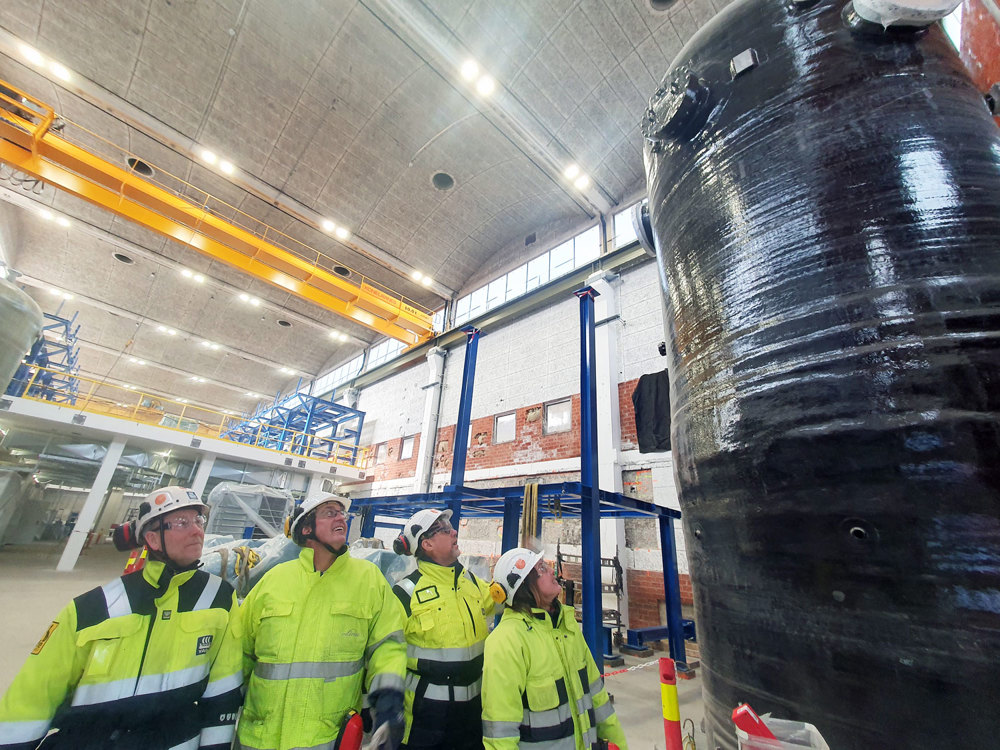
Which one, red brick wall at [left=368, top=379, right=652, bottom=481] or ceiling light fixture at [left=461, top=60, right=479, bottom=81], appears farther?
red brick wall at [left=368, top=379, right=652, bottom=481]

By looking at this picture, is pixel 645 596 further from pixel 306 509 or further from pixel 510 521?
pixel 306 509

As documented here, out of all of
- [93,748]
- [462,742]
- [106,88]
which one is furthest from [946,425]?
[106,88]

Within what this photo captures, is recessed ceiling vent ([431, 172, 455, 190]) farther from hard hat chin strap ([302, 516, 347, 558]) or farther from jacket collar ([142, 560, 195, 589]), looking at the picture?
jacket collar ([142, 560, 195, 589])

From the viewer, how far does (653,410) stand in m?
3.81

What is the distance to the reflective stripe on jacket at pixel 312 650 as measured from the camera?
161 centimetres

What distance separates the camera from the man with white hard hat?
1990mm

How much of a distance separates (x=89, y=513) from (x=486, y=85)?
12.9 m

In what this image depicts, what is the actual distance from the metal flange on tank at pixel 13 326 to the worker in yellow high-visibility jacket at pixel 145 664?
610 cm

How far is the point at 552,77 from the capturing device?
26.2 ft

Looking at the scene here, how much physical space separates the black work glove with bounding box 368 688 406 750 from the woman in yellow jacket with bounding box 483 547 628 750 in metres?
0.38

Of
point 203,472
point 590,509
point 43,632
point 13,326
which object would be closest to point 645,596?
point 590,509

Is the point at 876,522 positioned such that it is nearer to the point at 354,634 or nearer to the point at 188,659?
the point at 354,634

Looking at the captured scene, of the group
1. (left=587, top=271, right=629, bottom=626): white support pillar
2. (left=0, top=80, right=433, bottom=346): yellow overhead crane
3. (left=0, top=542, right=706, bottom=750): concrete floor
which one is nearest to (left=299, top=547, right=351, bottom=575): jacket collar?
(left=0, top=542, right=706, bottom=750): concrete floor

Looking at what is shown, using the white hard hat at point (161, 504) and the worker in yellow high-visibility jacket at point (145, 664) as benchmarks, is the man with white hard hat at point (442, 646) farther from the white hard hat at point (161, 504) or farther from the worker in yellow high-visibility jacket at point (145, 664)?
the white hard hat at point (161, 504)
